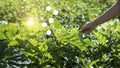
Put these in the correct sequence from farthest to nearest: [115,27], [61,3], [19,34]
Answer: [61,3] → [115,27] → [19,34]

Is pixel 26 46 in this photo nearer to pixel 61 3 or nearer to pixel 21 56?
pixel 21 56

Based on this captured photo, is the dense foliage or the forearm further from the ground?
the forearm

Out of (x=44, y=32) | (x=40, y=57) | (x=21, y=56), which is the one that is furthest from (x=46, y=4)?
(x=21, y=56)

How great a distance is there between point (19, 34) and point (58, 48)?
0.44 meters

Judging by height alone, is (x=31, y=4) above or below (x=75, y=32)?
above

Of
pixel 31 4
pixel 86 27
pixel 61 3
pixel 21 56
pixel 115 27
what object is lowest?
pixel 21 56

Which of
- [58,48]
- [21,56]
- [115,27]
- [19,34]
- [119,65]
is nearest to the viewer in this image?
[21,56]

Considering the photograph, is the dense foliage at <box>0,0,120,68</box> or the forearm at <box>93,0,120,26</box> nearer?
the dense foliage at <box>0,0,120,68</box>

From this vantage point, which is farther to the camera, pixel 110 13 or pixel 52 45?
pixel 110 13

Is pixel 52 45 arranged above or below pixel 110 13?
below

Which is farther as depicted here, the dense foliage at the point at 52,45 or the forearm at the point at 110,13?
the forearm at the point at 110,13

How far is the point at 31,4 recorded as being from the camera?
4.86 m

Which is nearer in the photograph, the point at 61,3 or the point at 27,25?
the point at 27,25

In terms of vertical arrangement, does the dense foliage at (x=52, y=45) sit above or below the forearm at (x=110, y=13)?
below
